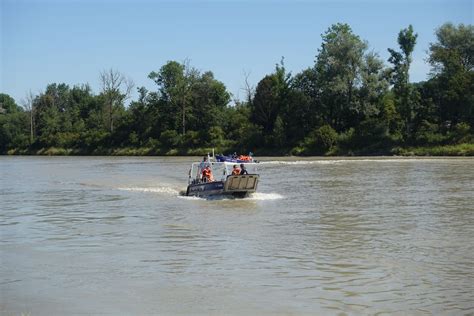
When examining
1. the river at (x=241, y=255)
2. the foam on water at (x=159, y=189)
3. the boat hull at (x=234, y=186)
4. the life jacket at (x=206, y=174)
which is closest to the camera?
the river at (x=241, y=255)

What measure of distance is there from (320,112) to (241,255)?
231 feet

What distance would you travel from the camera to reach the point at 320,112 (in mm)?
83312

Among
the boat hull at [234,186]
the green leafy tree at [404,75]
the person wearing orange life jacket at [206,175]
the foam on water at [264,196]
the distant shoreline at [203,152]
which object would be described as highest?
the green leafy tree at [404,75]

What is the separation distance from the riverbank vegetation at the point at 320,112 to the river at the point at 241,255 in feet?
153

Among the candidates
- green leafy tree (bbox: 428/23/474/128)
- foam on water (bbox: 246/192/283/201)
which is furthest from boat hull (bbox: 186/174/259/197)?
green leafy tree (bbox: 428/23/474/128)

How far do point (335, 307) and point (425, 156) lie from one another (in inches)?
2365

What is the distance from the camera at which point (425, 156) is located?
66.9 metres

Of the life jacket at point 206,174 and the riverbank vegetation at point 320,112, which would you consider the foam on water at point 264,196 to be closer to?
the life jacket at point 206,174

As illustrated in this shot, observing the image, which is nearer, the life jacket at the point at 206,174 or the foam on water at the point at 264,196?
the foam on water at the point at 264,196

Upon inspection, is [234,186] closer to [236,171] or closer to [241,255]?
[236,171]

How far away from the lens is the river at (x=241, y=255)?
34.1 ft

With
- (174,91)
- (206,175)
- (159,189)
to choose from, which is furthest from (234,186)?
(174,91)

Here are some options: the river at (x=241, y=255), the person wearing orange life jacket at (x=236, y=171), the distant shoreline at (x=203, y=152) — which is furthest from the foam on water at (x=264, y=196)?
the distant shoreline at (x=203, y=152)

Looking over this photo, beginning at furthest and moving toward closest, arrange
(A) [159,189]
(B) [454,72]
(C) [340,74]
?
(C) [340,74]
(B) [454,72]
(A) [159,189]
